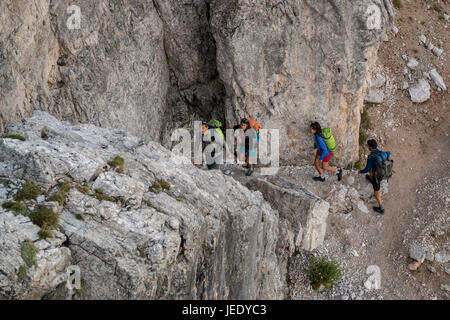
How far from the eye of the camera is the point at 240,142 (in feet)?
55.9

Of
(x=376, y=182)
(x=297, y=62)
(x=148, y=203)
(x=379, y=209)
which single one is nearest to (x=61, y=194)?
(x=148, y=203)

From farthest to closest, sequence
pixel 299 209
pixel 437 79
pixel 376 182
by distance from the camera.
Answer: pixel 437 79 < pixel 376 182 < pixel 299 209

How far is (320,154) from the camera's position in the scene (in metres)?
16.9

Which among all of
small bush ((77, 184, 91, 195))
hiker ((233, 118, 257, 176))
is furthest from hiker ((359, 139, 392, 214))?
small bush ((77, 184, 91, 195))

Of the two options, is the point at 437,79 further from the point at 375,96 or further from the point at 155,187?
the point at 155,187

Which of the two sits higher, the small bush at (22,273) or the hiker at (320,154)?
the hiker at (320,154)

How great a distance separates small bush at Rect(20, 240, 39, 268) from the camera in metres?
7.09

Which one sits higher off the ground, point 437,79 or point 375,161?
point 437,79

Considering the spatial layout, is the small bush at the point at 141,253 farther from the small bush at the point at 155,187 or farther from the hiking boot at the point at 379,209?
the hiking boot at the point at 379,209

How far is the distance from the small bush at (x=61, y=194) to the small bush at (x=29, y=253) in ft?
3.53

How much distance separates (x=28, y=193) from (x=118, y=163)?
7.41ft

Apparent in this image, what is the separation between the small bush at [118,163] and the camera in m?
9.52

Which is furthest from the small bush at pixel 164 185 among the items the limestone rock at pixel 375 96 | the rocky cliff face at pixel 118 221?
the limestone rock at pixel 375 96

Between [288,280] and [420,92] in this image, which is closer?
[288,280]
